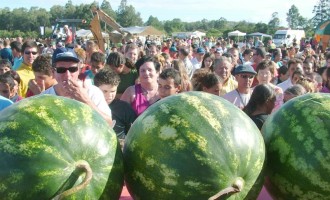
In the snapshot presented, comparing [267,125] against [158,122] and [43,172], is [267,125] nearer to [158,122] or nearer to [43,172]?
[158,122]

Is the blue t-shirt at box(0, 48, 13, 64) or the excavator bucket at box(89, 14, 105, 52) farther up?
the excavator bucket at box(89, 14, 105, 52)

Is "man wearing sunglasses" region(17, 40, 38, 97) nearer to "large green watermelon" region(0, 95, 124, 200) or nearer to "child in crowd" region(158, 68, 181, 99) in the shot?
"child in crowd" region(158, 68, 181, 99)

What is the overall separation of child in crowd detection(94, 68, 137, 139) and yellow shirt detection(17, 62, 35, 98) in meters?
2.15

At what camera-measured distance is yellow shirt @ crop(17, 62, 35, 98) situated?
25.0 ft

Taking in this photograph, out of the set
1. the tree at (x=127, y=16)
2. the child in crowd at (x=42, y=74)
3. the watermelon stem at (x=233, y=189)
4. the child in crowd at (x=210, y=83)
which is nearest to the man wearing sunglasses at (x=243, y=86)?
the child in crowd at (x=210, y=83)

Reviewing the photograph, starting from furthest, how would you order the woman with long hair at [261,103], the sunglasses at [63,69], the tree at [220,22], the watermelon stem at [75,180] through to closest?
the tree at [220,22], the woman with long hair at [261,103], the sunglasses at [63,69], the watermelon stem at [75,180]

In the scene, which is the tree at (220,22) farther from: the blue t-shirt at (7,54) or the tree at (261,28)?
the blue t-shirt at (7,54)

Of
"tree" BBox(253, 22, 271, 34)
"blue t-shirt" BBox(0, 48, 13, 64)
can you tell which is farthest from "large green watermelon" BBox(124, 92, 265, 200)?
"tree" BBox(253, 22, 271, 34)

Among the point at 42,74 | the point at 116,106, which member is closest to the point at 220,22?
the point at 42,74

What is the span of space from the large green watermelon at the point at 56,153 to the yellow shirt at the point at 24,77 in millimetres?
5892

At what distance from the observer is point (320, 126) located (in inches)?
72.3

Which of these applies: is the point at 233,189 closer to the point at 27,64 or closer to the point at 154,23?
the point at 27,64

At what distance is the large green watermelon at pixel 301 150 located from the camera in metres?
1.78

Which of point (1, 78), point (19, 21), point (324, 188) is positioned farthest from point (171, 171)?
point (19, 21)
